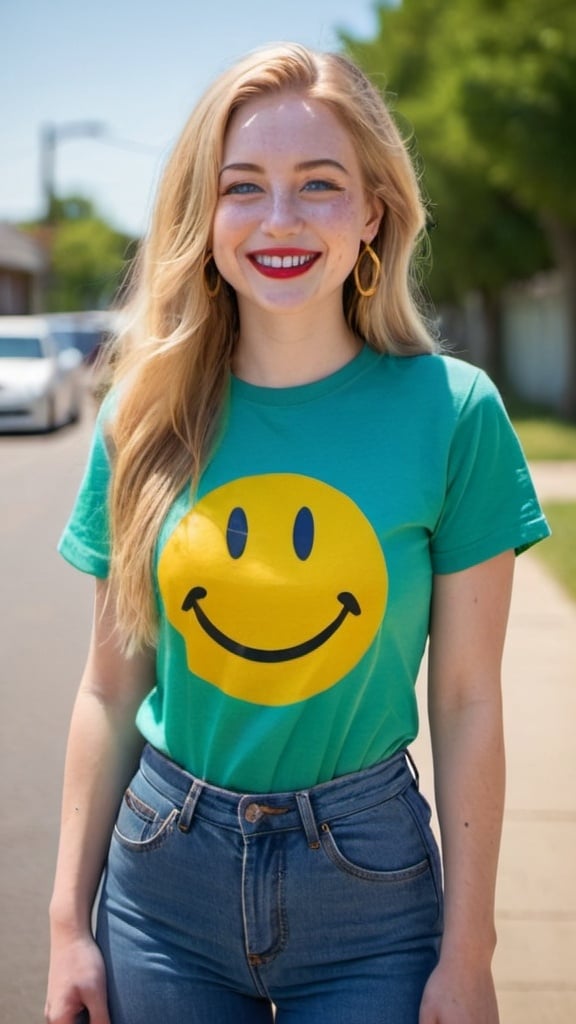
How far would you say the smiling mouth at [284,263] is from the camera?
1877 mm

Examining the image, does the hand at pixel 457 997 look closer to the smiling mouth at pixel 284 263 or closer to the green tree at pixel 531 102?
the smiling mouth at pixel 284 263

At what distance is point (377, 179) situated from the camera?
193 centimetres

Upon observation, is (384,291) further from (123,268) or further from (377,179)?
Answer: (123,268)

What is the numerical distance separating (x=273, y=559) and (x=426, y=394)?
341mm

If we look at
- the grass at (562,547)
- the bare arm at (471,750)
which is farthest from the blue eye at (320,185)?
the grass at (562,547)

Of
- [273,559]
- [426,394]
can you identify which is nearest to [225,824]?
[273,559]

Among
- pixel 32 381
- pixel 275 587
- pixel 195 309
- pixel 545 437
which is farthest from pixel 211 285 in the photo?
pixel 32 381

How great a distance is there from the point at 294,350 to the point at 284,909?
33.6 inches

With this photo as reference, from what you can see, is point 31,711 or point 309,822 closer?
point 309,822

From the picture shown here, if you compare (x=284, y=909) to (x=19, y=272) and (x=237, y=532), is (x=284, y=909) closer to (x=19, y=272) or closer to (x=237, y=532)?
(x=237, y=532)

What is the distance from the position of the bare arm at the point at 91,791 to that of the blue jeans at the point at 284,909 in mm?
66

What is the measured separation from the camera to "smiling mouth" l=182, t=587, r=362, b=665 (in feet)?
5.67

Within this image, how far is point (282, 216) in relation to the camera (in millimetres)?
1854

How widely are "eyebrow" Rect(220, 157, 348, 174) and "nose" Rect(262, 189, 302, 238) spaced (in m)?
0.04
